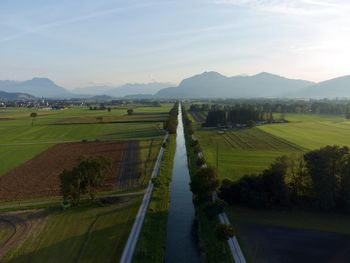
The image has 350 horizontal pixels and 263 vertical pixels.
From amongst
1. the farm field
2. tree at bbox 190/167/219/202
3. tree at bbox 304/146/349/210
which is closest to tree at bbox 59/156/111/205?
tree at bbox 190/167/219/202

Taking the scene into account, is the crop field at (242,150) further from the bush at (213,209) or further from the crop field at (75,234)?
the crop field at (75,234)

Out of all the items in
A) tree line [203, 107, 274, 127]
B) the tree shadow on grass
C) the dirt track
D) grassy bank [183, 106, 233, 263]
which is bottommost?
the tree shadow on grass

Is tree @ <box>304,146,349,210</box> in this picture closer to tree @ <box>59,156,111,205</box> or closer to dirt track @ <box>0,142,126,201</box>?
tree @ <box>59,156,111,205</box>

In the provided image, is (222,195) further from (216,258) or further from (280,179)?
(216,258)

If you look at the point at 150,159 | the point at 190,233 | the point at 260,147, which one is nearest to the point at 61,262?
the point at 190,233

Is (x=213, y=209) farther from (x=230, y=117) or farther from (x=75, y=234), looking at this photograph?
(x=230, y=117)

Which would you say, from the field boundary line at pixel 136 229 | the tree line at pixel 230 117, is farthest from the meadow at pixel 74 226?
the tree line at pixel 230 117
